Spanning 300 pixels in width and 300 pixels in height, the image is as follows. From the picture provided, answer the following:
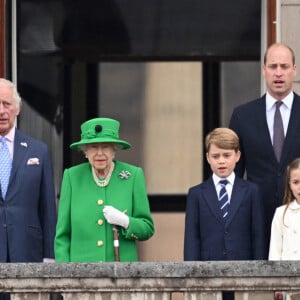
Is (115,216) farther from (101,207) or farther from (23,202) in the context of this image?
(23,202)

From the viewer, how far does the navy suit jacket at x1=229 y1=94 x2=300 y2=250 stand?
12844 millimetres

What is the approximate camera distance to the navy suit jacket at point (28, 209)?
12.6 metres

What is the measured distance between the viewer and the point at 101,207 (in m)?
12.4

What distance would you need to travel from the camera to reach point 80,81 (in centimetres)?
1658

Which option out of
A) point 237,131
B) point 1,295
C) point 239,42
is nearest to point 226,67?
point 239,42

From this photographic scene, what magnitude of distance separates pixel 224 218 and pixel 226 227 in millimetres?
63

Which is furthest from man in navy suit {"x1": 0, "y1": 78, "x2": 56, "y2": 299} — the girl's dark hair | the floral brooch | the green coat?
the girl's dark hair

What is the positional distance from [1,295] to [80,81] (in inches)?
194

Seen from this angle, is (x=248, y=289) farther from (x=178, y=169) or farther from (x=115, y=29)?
(x=178, y=169)

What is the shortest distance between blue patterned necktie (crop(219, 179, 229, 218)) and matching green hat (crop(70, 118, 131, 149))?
71 centimetres

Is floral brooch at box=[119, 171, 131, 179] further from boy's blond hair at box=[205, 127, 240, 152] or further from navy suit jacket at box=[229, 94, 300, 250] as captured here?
navy suit jacket at box=[229, 94, 300, 250]

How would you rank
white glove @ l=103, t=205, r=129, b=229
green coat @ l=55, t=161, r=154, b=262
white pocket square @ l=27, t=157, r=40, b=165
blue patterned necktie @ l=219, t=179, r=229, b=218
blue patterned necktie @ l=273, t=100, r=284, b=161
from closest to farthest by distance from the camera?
white glove @ l=103, t=205, r=129, b=229 < green coat @ l=55, t=161, r=154, b=262 < blue patterned necktie @ l=219, t=179, r=229, b=218 < white pocket square @ l=27, t=157, r=40, b=165 < blue patterned necktie @ l=273, t=100, r=284, b=161

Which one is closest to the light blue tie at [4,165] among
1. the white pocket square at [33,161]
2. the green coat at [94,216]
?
the white pocket square at [33,161]

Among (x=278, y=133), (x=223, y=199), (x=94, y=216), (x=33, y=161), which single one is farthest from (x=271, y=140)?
(x=33, y=161)
